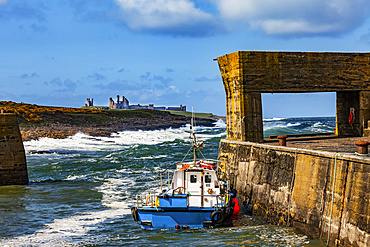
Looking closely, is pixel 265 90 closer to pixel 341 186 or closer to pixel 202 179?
pixel 202 179

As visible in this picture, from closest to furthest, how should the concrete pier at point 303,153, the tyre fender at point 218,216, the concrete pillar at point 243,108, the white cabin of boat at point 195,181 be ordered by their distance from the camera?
1. the concrete pier at point 303,153
2. the tyre fender at point 218,216
3. the white cabin of boat at point 195,181
4. the concrete pillar at point 243,108

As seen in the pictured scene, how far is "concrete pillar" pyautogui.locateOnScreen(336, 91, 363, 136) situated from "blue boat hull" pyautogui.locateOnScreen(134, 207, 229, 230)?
516 inches

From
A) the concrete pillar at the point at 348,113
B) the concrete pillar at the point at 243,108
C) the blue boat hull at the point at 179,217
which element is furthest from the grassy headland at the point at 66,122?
the blue boat hull at the point at 179,217

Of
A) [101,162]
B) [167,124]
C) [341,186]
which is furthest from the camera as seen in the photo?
[167,124]

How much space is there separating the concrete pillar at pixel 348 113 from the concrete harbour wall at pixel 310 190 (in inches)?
331

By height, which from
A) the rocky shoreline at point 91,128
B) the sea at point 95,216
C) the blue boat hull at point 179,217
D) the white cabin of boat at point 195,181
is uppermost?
the rocky shoreline at point 91,128

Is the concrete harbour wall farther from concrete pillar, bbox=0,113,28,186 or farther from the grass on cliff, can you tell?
the grass on cliff

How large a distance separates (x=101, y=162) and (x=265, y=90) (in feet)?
77.0

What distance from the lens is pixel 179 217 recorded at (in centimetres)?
1752

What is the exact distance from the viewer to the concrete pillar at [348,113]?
2647cm

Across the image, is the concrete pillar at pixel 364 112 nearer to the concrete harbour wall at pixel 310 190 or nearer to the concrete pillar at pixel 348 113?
the concrete pillar at pixel 348 113

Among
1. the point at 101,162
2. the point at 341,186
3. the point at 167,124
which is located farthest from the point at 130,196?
the point at 167,124

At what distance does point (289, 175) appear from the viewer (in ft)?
56.5

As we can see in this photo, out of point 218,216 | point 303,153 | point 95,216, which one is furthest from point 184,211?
point 95,216
